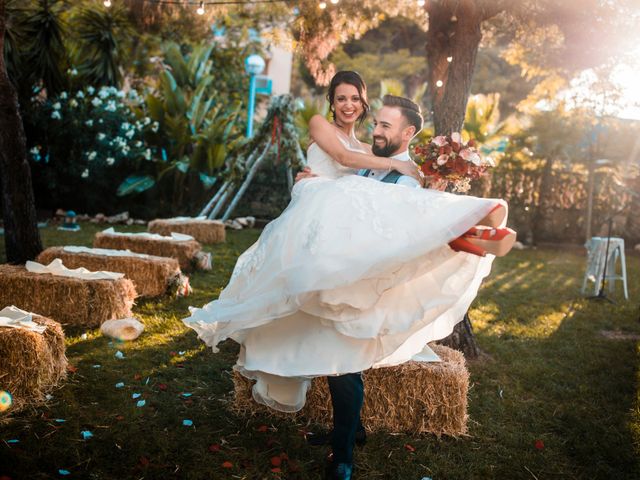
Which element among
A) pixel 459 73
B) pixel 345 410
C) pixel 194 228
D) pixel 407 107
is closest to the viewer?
pixel 345 410

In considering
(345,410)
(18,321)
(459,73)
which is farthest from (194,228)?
(345,410)

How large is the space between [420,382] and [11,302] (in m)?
3.81

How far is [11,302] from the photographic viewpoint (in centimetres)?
549

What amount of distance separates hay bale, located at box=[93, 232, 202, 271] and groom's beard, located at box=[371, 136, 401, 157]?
542 centimetres

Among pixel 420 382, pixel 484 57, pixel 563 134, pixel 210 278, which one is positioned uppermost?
pixel 484 57

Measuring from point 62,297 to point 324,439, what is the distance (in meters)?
3.05

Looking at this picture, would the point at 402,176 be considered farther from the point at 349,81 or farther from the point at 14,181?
the point at 14,181

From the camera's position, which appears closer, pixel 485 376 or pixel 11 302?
pixel 485 376

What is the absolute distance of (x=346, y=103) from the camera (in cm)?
363

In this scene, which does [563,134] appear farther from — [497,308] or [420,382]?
[420,382]

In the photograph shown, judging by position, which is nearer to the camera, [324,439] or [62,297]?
[324,439]

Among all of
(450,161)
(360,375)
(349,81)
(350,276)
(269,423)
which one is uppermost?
(349,81)

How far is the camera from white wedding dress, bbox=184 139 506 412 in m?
2.79

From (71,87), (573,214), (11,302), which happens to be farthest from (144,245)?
(573,214)
